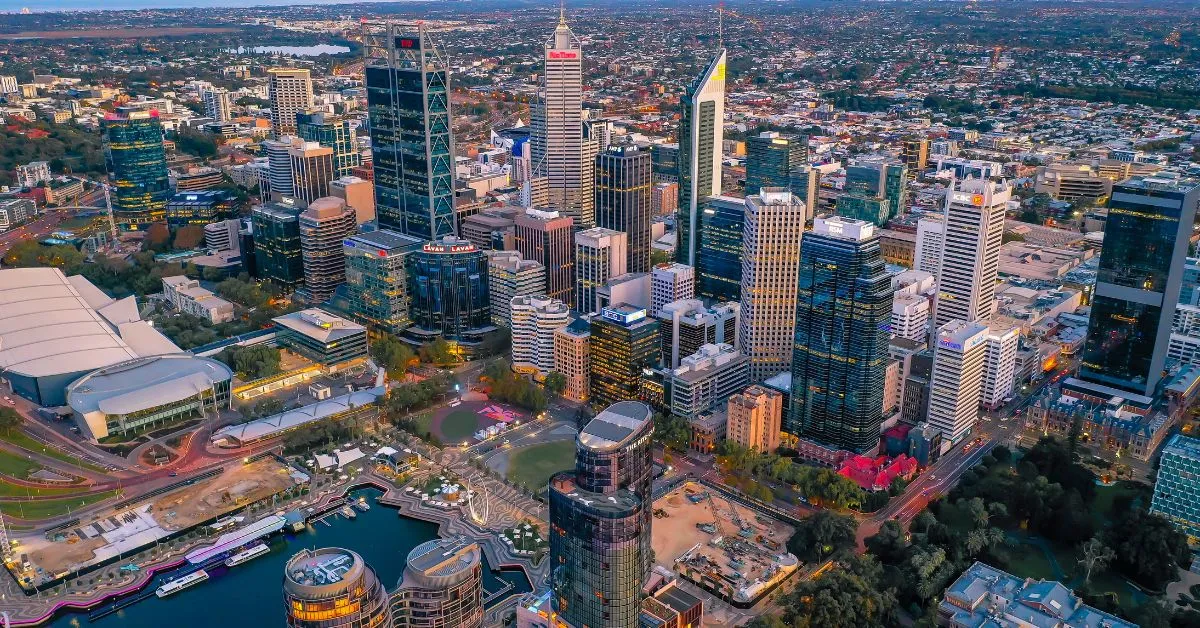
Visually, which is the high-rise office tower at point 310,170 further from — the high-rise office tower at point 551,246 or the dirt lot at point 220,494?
the dirt lot at point 220,494

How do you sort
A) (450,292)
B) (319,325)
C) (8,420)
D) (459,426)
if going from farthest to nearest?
(450,292) < (319,325) < (459,426) < (8,420)

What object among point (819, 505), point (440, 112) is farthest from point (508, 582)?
point (440, 112)

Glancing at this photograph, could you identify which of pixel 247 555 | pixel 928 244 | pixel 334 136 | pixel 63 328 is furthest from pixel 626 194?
pixel 63 328

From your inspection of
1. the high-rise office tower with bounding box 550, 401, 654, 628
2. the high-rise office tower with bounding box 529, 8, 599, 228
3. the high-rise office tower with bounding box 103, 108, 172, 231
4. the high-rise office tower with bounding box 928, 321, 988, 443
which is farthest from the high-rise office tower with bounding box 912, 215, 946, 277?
the high-rise office tower with bounding box 103, 108, 172, 231

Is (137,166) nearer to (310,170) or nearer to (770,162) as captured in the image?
(310,170)

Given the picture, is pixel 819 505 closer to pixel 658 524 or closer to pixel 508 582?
pixel 658 524

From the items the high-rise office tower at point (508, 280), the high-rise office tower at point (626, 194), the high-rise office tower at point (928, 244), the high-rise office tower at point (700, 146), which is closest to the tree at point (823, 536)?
the high-rise office tower at point (508, 280)
